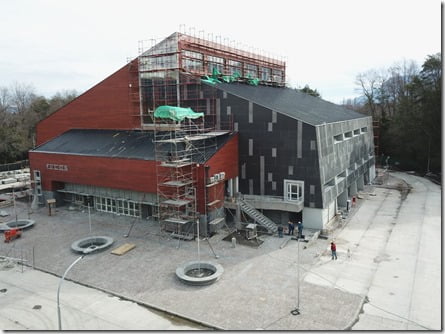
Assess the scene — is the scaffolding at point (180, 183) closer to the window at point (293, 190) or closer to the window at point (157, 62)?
the window at point (293, 190)

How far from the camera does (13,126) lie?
66125 millimetres

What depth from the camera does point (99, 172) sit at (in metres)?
33.5

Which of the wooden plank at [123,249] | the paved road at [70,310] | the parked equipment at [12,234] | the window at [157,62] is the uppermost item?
the window at [157,62]

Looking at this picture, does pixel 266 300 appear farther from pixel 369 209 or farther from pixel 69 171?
pixel 69 171

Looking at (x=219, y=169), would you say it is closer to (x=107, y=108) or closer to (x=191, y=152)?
(x=191, y=152)

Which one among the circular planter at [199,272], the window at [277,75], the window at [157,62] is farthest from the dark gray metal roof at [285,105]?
the window at [277,75]

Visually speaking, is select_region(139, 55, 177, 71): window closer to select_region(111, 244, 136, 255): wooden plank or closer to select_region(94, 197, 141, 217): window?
select_region(94, 197, 141, 217): window

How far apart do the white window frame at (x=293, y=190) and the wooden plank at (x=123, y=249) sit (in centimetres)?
1226

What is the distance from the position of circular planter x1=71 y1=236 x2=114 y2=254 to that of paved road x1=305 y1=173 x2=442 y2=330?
44.7 ft

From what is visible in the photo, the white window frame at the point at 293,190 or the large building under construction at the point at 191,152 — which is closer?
the large building under construction at the point at 191,152

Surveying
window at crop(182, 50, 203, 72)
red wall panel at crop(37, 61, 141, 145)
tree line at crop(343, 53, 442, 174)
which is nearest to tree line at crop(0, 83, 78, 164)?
red wall panel at crop(37, 61, 141, 145)

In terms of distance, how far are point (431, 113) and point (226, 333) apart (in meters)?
48.0

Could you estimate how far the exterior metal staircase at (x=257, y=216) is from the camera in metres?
28.9

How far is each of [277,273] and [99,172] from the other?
1900 cm
